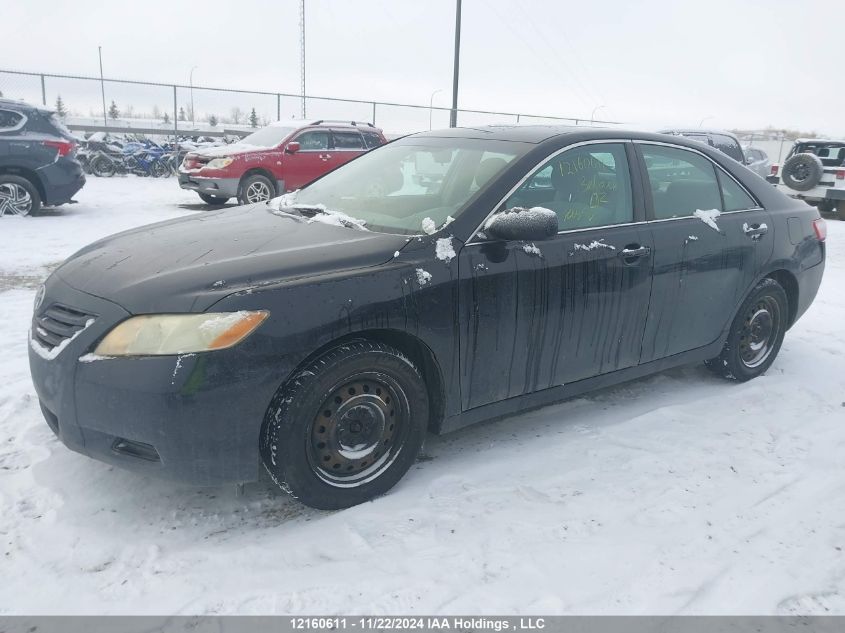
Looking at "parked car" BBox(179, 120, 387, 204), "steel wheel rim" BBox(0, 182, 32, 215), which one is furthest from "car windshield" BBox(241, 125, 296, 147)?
"steel wheel rim" BBox(0, 182, 32, 215)

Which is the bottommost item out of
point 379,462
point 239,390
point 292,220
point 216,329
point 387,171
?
point 379,462

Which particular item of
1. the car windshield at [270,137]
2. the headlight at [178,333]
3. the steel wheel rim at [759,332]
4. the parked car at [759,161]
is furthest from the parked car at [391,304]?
the parked car at [759,161]

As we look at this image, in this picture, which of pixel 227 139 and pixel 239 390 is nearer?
pixel 239 390

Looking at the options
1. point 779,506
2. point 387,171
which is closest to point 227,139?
point 387,171

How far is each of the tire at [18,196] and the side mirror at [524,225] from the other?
944 cm

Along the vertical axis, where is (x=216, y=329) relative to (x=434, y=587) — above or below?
above

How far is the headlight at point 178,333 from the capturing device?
2535mm

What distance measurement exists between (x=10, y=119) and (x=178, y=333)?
9.47 meters

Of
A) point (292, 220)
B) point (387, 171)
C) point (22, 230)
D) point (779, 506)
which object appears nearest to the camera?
point (779, 506)

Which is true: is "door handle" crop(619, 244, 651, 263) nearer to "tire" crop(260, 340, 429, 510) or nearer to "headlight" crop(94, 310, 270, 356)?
"tire" crop(260, 340, 429, 510)

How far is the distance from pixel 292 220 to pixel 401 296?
3.10 ft

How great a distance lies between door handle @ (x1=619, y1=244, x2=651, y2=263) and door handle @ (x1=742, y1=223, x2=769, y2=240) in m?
0.99

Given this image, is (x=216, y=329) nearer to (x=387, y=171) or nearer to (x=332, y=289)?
(x=332, y=289)

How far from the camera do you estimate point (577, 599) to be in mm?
2455
